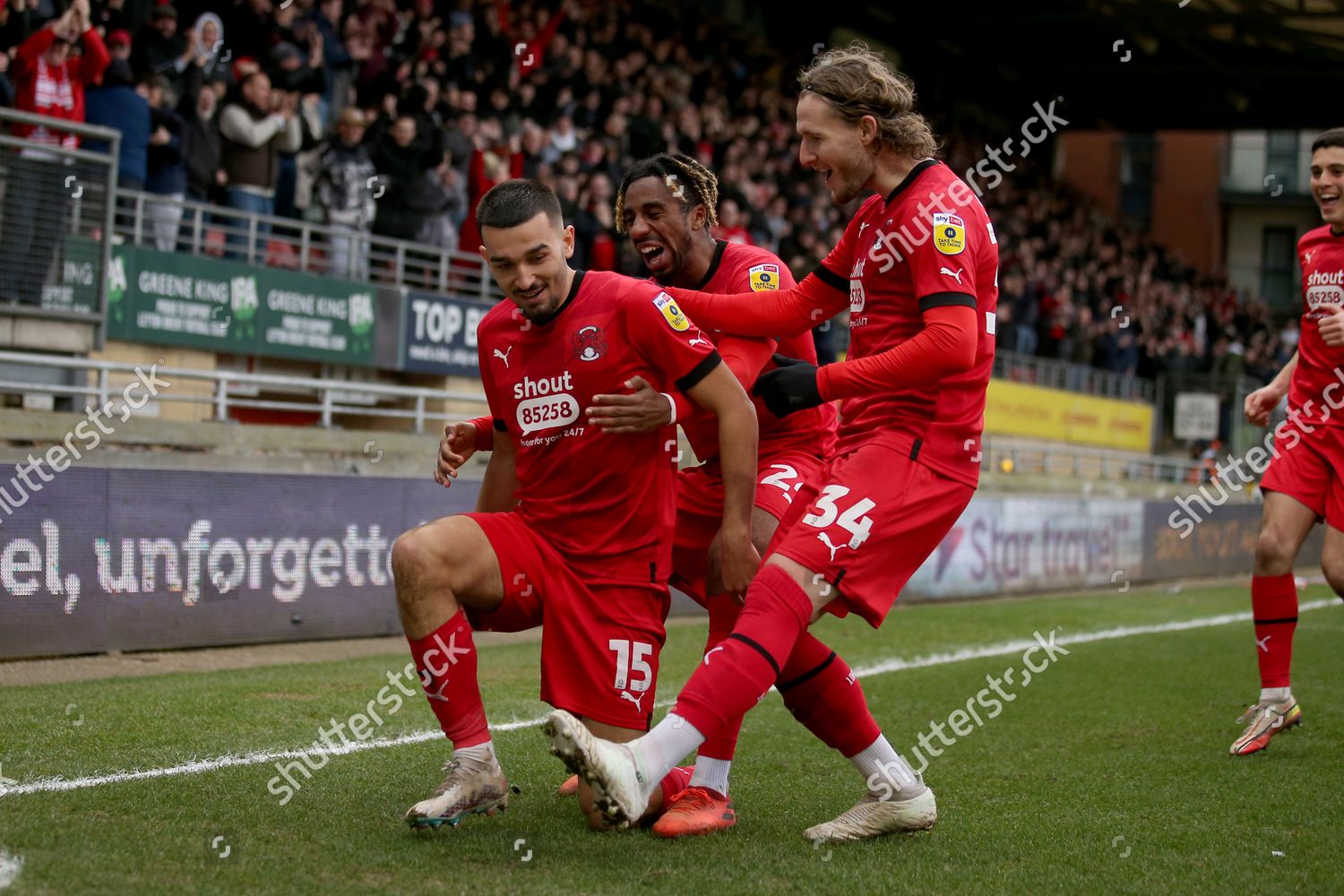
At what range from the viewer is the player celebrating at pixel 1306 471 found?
6.70m

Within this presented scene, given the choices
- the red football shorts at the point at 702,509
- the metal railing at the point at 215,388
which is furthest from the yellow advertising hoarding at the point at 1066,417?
the red football shorts at the point at 702,509

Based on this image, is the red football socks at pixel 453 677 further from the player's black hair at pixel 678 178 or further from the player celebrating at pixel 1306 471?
the player celebrating at pixel 1306 471

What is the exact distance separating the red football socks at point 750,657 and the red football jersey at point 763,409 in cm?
114

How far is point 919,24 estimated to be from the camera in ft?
105

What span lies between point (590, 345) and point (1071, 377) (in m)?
22.3

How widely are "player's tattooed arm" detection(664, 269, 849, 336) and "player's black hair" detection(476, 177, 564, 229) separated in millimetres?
581

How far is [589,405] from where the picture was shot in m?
4.75

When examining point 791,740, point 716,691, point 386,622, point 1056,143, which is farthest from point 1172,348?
point 716,691

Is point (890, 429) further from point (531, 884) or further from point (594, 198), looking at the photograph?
point (594, 198)

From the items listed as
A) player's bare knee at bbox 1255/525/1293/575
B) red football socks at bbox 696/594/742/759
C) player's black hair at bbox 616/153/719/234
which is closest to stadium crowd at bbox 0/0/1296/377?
player's bare knee at bbox 1255/525/1293/575

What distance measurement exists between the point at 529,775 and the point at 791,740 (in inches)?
59.6

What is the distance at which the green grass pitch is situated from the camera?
3984mm

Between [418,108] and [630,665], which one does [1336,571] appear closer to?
[630,665]

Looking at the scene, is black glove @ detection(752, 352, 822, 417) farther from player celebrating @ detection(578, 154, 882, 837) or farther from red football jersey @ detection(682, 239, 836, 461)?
red football jersey @ detection(682, 239, 836, 461)
